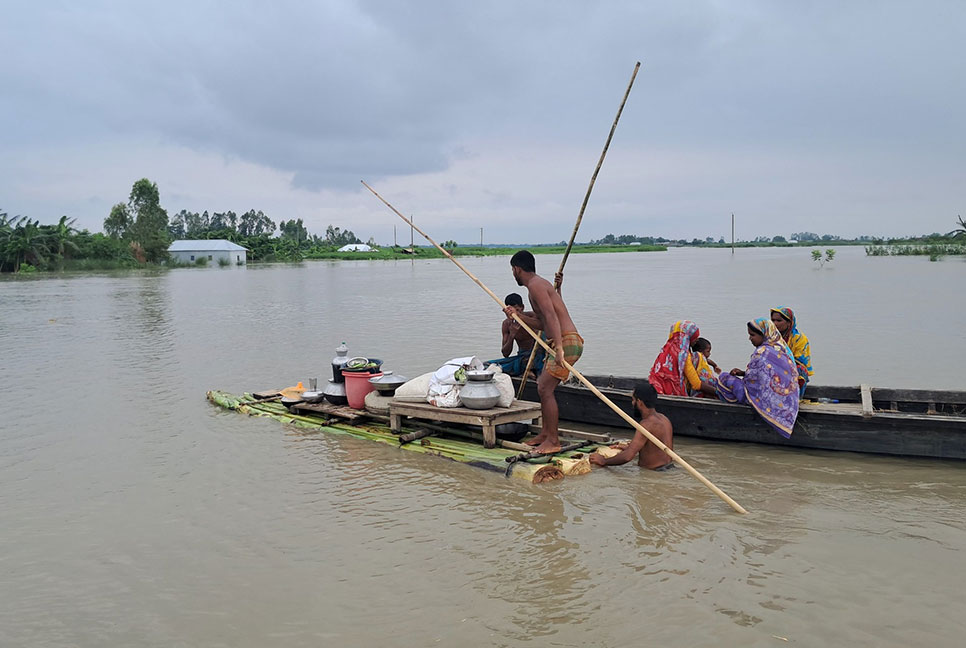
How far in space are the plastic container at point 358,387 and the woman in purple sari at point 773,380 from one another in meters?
3.90

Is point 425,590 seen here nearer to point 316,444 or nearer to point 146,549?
point 146,549

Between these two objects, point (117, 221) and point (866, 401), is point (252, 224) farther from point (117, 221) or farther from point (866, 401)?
point (866, 401)

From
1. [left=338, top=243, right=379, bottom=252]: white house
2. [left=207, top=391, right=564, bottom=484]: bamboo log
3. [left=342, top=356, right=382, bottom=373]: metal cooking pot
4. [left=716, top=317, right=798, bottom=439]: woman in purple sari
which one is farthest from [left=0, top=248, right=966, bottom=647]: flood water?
[left=338, top=243, right=379, bottom=252]: white house

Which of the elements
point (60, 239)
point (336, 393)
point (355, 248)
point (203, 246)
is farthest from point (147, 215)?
point (336, 393)

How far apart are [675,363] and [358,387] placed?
341 centimetres

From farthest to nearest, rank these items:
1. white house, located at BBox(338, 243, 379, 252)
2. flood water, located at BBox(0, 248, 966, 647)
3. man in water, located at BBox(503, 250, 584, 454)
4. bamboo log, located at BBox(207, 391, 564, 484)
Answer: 1. white house, located at BBox(338, 243, 379, 252)
2. man in water, located at BBox(503, 250, 584, 454)
3. bamboo log, located at BBox(207, 391, 564, 484)
4. flood water, located at BBox(0, 248, 966, 647)

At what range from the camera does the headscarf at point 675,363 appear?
706cm

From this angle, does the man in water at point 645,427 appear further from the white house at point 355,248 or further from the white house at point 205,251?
the white house at point 355,248

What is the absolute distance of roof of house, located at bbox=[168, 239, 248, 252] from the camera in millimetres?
71500

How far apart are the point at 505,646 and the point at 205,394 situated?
806cm

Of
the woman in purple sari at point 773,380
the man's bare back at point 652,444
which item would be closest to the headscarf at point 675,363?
the woman in purple sari at point 773,380

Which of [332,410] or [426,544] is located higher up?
[332,410]

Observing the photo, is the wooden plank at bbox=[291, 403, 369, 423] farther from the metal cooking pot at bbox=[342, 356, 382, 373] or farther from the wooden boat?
the wooden boat

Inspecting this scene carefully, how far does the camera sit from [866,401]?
21.5 ft
